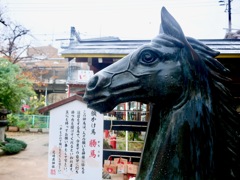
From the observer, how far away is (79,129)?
341 centimetres

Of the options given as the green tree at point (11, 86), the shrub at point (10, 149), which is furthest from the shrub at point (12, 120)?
the shrub at point (10, 149)

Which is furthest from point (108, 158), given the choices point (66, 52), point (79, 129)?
point (66, 52)

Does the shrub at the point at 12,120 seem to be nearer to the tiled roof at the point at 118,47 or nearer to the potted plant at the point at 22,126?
the potted plant at the point at 22,126

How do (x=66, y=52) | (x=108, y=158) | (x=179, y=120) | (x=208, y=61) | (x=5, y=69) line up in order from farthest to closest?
(x=5, y=69) → (x=66, y=52) → (x=108, y=158) → (x=208, y=61) → (x=179, y=120)

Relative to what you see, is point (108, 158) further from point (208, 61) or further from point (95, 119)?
point (208, 61)

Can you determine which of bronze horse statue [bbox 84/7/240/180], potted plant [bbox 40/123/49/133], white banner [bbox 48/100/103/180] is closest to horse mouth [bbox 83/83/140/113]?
bronze horse statue [bbox 84/7/240/180]

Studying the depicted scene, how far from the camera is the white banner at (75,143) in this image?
3.32 m

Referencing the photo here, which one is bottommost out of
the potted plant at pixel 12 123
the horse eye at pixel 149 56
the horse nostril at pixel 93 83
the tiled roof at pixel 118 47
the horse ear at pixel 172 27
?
the potted plant at pixel 12 123

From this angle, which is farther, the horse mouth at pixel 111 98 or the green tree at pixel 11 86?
the green tree at pixel 11 86

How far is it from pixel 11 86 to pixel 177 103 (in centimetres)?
1066

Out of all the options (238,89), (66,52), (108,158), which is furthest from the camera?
(238,89)

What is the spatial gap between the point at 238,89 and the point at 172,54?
4533 mm

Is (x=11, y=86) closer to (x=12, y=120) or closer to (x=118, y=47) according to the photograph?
(x=118, y=47)

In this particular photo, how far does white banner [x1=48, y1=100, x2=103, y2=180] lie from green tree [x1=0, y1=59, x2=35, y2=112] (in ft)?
24.4
